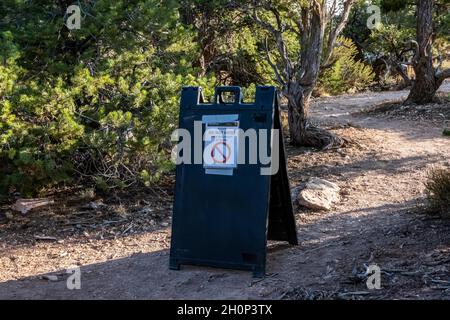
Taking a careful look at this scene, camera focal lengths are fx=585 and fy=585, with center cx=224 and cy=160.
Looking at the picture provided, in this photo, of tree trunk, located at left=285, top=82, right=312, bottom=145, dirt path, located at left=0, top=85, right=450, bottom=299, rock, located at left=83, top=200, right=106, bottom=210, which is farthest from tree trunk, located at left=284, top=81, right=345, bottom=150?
rock, located at left=83, top=200, right=106, bottom=210

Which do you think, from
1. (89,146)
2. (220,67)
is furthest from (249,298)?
(220,67)

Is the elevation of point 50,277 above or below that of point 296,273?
below

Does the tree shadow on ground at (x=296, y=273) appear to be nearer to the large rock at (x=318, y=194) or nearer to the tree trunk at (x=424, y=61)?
the large rock at (x=318, y=194)

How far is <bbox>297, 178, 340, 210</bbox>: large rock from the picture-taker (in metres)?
6.28

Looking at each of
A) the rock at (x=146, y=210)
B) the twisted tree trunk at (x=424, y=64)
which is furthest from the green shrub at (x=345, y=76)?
the rock at (x=146, y=210)

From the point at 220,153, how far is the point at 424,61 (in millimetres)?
9848

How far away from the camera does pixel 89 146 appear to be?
637 cm

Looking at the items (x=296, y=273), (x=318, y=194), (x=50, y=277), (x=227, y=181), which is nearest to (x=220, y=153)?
(x=227, y=181)

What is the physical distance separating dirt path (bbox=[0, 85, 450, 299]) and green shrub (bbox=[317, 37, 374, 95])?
9635 mm

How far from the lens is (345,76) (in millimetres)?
17938

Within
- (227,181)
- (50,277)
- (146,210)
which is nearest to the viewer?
(227,181)

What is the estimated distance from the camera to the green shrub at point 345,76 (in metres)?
16.7

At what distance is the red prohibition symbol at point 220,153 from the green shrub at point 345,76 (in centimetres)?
1188

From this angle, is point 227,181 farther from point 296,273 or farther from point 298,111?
point 298,111
